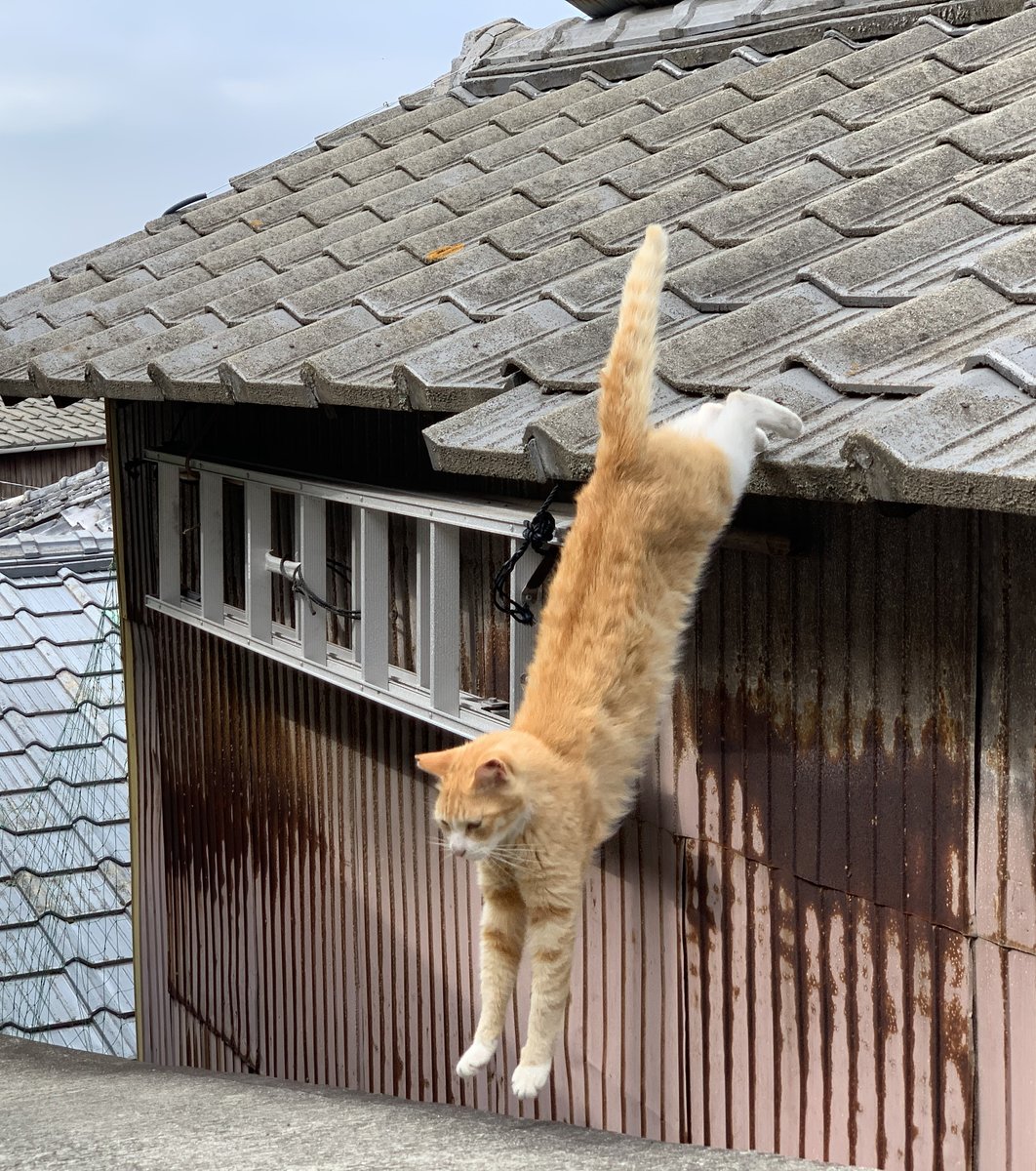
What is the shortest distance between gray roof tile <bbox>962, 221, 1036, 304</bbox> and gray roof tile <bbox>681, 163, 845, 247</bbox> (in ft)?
3.41

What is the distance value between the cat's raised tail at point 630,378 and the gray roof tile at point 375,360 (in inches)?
44.6

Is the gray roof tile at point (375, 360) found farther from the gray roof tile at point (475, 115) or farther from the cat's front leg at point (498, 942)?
the gray roof tile at point (475, 115)

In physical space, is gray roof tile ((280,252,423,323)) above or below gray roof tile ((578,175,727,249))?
below

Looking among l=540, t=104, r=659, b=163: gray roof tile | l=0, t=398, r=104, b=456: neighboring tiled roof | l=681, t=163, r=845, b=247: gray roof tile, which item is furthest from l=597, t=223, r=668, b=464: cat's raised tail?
l=0, t=398, r=104, b=456: neighboring tiled roof

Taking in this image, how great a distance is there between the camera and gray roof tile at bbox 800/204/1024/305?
3811 millimetres

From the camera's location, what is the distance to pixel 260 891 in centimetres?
762

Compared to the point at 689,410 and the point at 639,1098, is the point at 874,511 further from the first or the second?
the point at 639,1098

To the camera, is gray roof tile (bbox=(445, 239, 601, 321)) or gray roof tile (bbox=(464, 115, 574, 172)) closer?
gray roof tile (bbox=(445, 239, 601, 321))

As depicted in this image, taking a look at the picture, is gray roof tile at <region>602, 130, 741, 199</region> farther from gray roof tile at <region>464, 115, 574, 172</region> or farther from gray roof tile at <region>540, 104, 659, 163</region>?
gray roof tile at <region>464, 115, 574, 172</region>

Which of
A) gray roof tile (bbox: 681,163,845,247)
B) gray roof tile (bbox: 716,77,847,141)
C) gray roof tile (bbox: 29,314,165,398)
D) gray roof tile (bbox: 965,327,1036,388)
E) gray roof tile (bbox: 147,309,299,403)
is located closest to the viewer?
gray roof tile (bbox: 965,327,1036,388)

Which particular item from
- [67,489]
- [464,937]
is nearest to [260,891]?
[464,937]

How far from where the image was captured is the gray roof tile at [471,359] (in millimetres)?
4258

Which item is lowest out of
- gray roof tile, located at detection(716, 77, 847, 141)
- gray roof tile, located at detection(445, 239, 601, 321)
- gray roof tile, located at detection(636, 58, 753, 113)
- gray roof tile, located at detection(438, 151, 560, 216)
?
gray roof tile, located at detection(445, 239, 601, 321)

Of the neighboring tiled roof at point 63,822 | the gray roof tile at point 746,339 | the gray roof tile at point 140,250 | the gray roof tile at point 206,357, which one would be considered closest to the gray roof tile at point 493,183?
the gray roof tile at point 206,357
